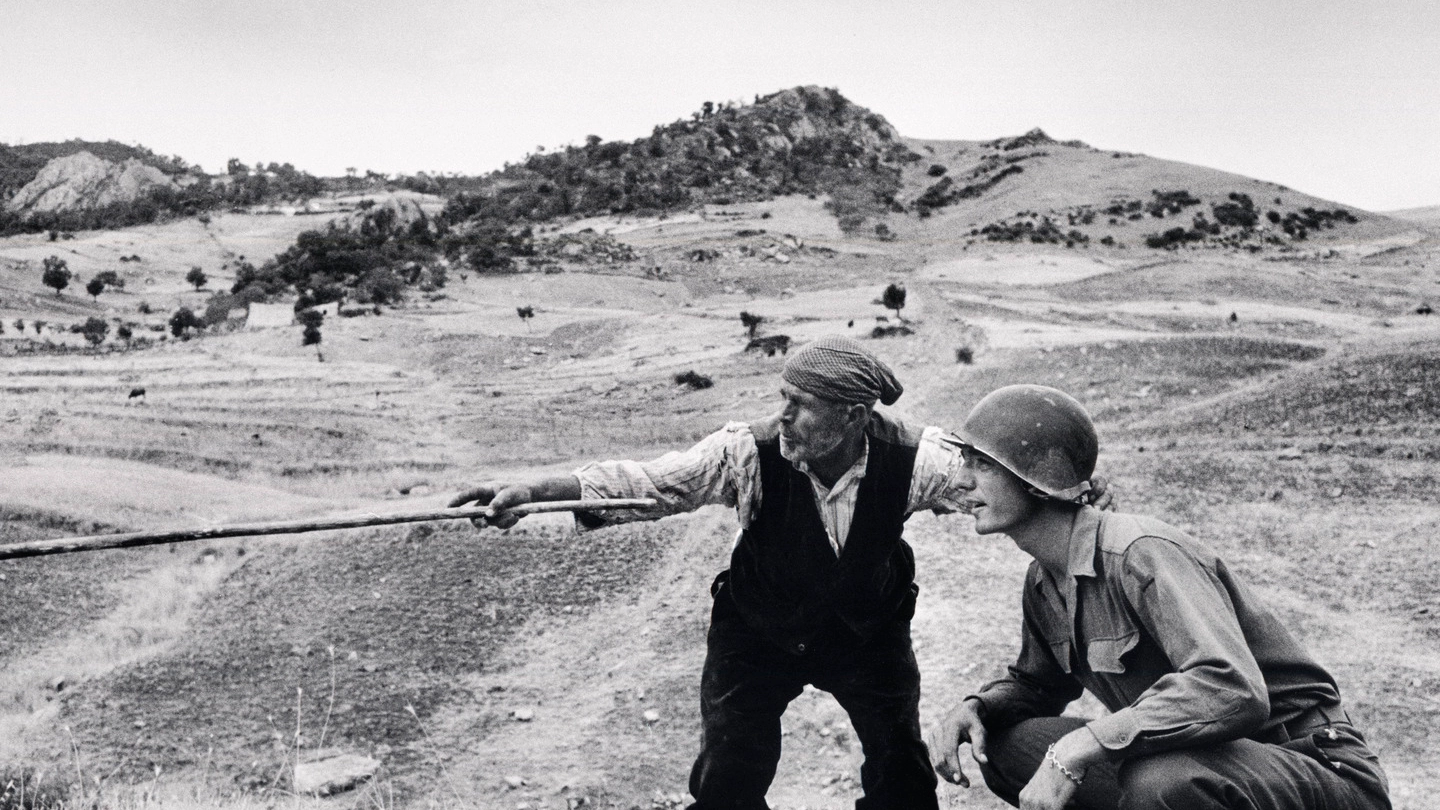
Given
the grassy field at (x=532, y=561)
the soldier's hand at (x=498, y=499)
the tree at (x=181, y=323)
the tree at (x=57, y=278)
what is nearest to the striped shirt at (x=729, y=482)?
the soldier's hand at (x=498, y=499)

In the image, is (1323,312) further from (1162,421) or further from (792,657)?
(792,657)

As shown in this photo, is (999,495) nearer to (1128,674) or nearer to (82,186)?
(1128,674)

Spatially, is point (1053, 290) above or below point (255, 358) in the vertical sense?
above

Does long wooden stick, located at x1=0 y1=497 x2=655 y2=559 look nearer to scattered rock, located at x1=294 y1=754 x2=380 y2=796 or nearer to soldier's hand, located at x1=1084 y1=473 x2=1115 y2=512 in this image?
soldier's hand, located at x1=1084 y1=473 x2=1115 y2=512

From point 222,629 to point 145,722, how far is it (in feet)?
5.73

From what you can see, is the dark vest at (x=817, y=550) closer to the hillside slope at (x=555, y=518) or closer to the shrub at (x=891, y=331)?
the hillside slope at (x=555, y=518)

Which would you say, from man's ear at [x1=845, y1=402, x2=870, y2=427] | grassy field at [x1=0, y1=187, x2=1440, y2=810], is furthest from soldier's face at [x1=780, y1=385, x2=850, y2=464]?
grassy field at [x1=0, y1=187, x2=1440, y2=810]

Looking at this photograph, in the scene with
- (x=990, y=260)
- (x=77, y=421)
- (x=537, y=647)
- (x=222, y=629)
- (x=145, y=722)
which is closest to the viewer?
(x=145, y=722)

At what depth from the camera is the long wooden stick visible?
2.33 metres

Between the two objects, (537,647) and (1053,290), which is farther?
(1053,290)

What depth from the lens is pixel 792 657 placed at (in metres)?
3.24

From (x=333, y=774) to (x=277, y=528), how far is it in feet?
10.8

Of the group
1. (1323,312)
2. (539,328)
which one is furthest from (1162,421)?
(539,328)

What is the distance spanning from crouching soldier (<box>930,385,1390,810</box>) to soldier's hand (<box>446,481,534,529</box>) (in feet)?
4.20
